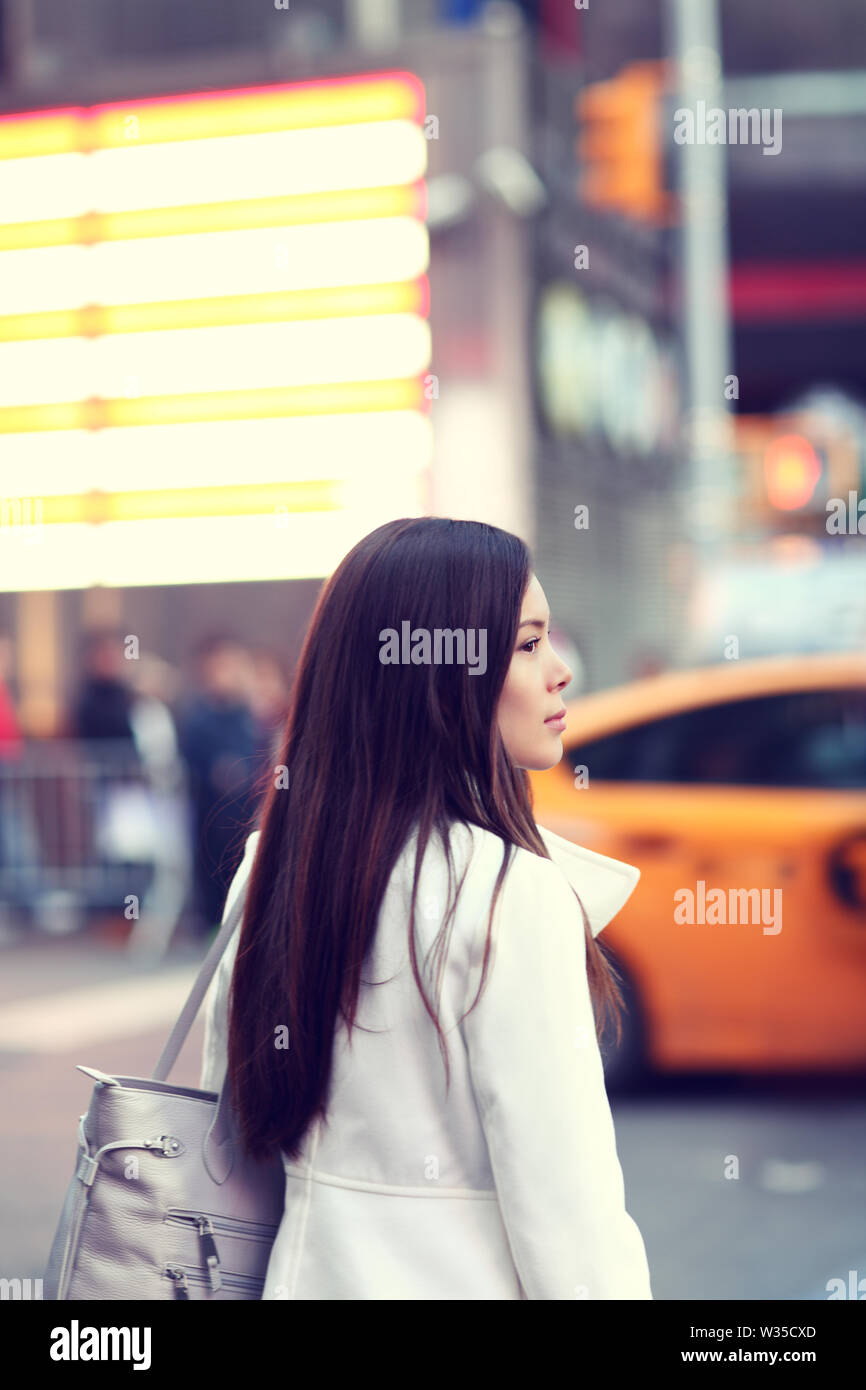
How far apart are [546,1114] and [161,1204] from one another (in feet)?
1.42

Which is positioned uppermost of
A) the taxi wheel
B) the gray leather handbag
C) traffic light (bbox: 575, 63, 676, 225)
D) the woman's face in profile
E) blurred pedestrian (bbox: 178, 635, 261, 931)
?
traffic light (bbox: 575, 63, 676, 225)

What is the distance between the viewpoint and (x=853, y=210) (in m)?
25.9

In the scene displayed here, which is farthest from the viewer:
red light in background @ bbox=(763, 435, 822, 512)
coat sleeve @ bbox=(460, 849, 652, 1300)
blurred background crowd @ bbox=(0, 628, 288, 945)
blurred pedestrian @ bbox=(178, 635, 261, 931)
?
red light in background @ bbox=(763, 435, 822, 512)

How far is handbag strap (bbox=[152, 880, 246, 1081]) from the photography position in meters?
2.09

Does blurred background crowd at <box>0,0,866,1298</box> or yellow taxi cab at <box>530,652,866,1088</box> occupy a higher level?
blurred background crowd at <box>0,0,866,1298</box>

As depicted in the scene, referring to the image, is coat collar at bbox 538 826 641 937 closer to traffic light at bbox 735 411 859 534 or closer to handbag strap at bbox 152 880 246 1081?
handbag strap at bbox 152 880 246 1081

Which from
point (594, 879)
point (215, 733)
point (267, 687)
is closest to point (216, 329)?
A: point (267, 687)

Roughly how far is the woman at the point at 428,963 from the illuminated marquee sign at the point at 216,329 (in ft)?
33.9

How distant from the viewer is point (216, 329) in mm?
12750

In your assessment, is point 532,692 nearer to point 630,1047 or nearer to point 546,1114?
point 546,1114

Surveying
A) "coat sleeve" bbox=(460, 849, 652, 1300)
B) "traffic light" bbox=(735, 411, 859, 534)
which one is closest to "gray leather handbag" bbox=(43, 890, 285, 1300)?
"coat sleeve" bbox=(460, 849, 652, 1300)

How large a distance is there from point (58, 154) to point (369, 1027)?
1238 cm

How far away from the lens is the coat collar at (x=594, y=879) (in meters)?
2.05

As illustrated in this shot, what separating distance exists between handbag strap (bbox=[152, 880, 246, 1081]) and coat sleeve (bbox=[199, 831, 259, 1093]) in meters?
0.01
